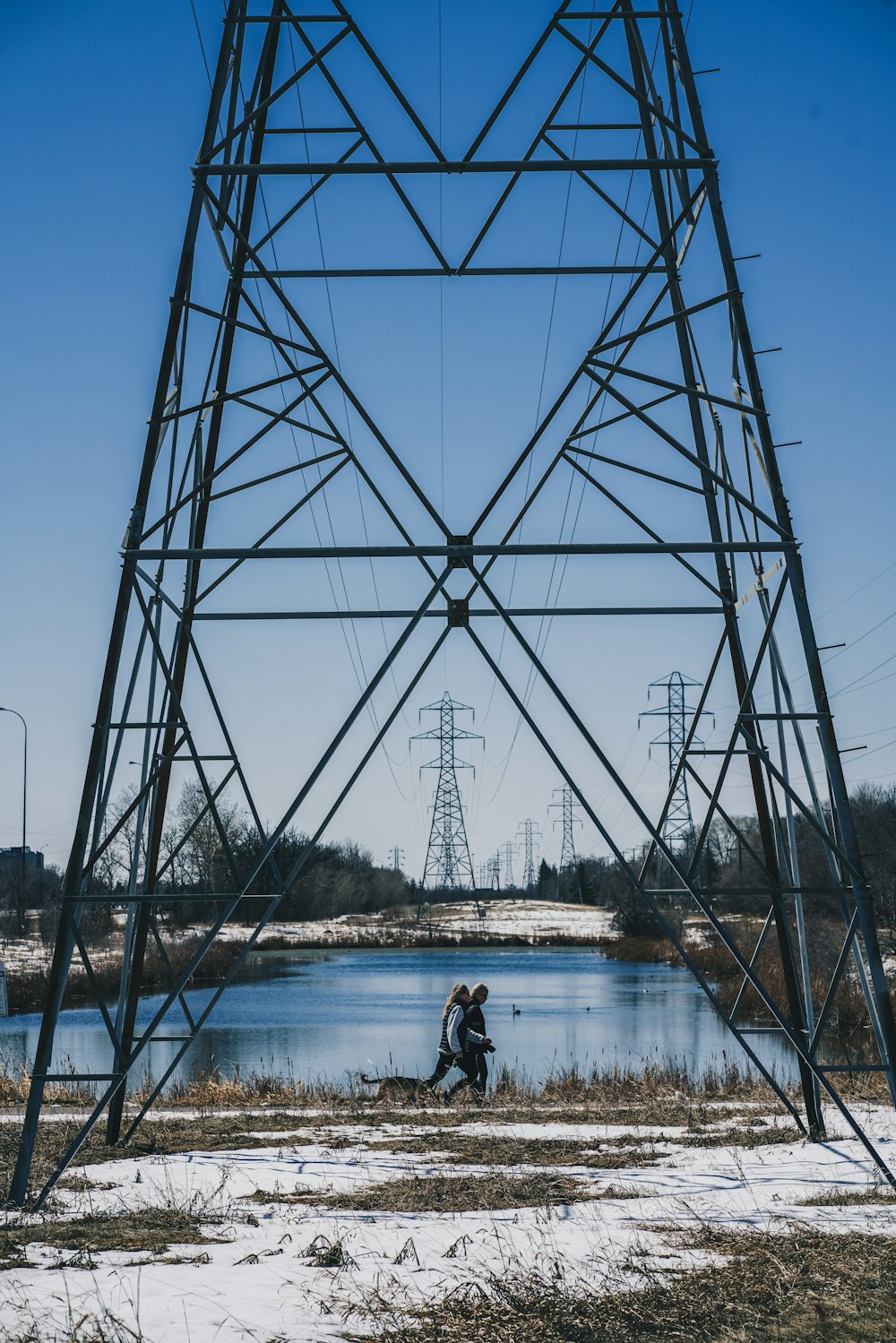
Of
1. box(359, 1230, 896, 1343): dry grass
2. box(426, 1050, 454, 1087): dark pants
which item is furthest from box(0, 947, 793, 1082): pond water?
box(359, 1230, 896, 1343): dry grass

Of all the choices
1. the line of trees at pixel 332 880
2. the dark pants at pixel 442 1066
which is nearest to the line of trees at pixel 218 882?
the line of trees at pixel 332 880

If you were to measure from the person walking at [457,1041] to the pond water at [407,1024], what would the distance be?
532 cm

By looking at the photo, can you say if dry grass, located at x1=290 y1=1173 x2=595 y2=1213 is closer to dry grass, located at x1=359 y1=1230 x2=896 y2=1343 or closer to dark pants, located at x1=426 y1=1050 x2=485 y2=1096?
dry grass, located at x1=359 y1=1230 x2=896 y2=1343

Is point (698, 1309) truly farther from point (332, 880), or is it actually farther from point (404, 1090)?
point (332, 880)

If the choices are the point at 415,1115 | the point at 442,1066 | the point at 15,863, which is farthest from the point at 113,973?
the point at 15,863

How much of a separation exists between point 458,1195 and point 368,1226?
3.97 ft

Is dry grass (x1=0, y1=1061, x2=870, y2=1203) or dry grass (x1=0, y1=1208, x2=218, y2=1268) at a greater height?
dry grass (x1=0, y1=1061, x2=870, y2=1203)

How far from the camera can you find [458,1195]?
9531 millimetres

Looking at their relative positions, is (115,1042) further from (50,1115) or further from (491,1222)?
(50,1115)

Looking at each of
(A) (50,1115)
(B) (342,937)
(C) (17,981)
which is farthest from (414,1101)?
(B) (342,937)

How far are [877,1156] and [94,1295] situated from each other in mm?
6012

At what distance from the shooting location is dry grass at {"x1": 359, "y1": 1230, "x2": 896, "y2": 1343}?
6.07 meters

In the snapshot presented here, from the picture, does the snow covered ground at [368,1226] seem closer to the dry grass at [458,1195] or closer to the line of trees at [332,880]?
the dry grass at [458,1195]

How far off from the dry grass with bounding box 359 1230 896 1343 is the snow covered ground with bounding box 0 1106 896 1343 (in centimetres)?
22
